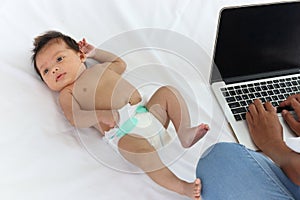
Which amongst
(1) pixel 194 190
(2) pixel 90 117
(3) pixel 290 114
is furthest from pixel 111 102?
(3) pixel 290 114

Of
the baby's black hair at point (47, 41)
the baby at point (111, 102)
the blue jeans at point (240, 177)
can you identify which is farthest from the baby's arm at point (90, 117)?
the blue jeans at point (240, 177)

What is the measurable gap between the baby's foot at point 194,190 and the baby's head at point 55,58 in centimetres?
38

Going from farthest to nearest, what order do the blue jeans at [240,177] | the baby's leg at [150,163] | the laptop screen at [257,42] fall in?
the laptop screen at [257,42] → the baby's leg at [150,163] → the blue jeans at [240,177]

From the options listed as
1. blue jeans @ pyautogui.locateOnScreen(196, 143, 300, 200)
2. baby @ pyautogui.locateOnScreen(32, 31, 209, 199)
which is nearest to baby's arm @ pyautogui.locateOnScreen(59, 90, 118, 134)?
baby @ pyautogui.locateOnScreen(32, 31, 209, 199)

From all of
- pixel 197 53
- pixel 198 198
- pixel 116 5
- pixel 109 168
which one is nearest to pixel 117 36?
pixel 116 5

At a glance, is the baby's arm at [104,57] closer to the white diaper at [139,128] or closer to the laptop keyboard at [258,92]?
the white diaper at [139,128]

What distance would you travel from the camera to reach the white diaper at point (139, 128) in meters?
0.92

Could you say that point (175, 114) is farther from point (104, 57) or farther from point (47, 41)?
point (47, 41)

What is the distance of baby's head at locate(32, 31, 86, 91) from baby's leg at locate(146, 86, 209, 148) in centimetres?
21

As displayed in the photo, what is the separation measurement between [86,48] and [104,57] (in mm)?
52

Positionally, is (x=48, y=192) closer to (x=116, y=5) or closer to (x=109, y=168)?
(x=109, y=168)

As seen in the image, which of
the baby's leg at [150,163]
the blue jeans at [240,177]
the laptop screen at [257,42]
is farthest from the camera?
the laptop screen at [257,42]

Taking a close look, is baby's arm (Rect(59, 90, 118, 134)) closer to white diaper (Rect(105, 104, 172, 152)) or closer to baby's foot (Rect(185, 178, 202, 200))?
white diaper (Rect(105, 104, 172, 152))

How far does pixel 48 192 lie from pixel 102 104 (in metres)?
0.25
